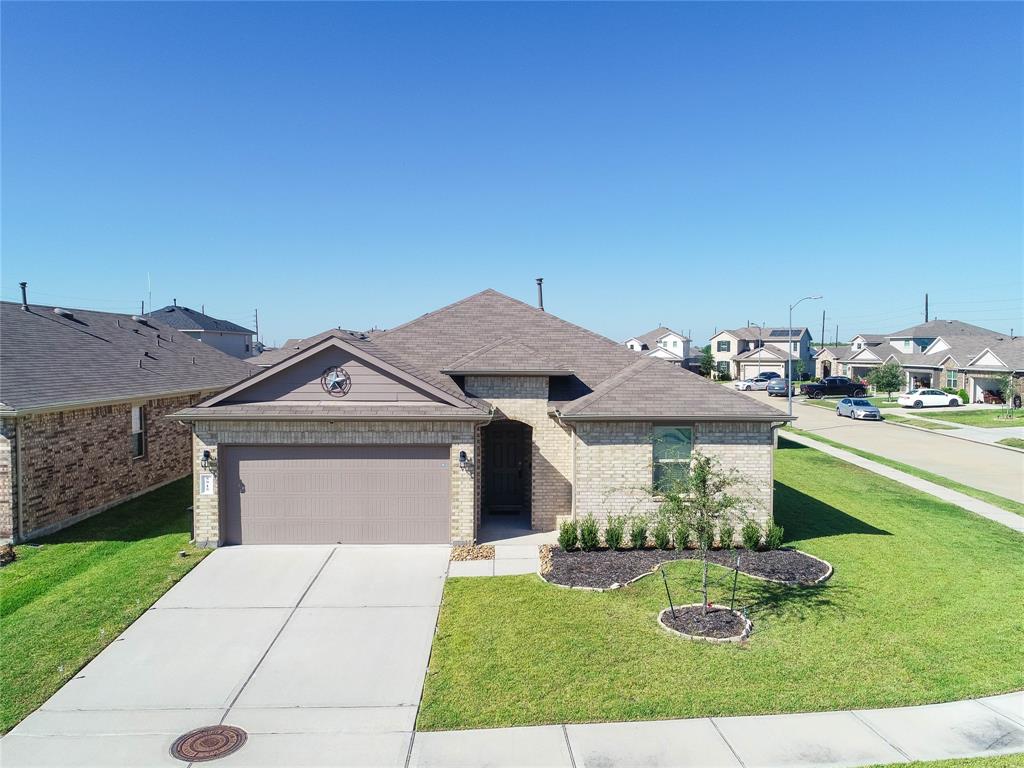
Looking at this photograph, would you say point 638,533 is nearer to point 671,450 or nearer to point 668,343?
point 671,450

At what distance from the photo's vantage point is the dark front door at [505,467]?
1622 cm

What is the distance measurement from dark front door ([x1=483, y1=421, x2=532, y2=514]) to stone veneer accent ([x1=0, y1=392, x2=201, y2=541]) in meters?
7.90

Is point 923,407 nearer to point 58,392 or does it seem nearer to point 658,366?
point 658,366

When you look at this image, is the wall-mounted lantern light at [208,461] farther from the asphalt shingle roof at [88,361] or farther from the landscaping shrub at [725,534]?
the landscaping shrub at [725,534]

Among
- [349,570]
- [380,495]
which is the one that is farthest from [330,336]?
[349,570]

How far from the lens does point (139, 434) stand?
1736 centimetres

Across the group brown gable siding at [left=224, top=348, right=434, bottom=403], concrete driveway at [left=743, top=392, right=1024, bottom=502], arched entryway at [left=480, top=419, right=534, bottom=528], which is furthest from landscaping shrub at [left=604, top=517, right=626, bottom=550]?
concrete driveway at [left=743, top=392, right=1024, bottom=502]

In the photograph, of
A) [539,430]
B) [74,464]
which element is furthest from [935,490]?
[74,464]

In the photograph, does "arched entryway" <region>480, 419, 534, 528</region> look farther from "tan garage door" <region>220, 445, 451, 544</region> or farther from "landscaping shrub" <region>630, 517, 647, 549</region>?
"landscaping shrub" <region>630, 517, 647, 549</region>

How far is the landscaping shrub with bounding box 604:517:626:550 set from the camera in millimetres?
12664

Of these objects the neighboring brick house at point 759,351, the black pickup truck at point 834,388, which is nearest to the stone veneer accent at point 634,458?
the black pickup truck at point 834,388

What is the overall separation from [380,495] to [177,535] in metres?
4.67

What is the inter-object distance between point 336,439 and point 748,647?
338 inches

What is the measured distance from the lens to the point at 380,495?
13273 millimetres
